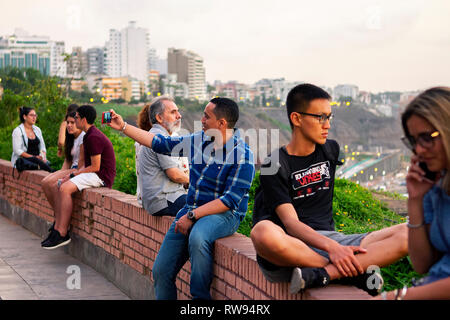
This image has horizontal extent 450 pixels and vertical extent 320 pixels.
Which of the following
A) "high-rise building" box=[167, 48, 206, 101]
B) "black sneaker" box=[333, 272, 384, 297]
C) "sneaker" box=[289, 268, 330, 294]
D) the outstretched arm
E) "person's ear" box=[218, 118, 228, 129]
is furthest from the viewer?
"high-rise building" box=[167, 48, 206, 101]

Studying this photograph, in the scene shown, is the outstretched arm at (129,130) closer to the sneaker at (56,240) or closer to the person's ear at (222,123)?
the person's ear at (222,123)

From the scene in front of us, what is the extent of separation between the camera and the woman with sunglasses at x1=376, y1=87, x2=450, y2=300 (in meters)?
2.70

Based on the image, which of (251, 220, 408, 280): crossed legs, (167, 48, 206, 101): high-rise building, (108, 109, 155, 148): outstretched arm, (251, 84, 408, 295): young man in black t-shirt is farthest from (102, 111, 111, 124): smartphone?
(167, 48, 206, 101): high-rise building

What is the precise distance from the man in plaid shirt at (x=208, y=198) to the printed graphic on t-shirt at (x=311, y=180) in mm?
948

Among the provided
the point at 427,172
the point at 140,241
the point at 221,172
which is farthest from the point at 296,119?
the point at 140,241

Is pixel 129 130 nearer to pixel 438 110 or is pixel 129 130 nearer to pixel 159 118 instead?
pixel 159 118

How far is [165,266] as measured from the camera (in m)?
5.09

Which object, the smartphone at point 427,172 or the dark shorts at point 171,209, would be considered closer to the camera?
the smartphone at point 427,172

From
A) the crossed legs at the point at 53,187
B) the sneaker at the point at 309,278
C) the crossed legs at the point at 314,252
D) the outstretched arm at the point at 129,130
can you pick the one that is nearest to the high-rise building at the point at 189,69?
the crossed legs at the point at 53,187

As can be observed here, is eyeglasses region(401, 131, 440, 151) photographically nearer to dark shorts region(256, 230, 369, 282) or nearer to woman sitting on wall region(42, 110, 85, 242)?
dark shorts region(256, 230, 369, 282)

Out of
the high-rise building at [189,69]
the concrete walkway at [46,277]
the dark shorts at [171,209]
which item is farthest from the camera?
the high-rise building at [189,69]

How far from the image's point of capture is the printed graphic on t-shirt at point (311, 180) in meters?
3.99

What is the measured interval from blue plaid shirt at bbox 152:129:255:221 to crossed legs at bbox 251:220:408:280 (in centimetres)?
132

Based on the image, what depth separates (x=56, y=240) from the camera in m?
8.48
